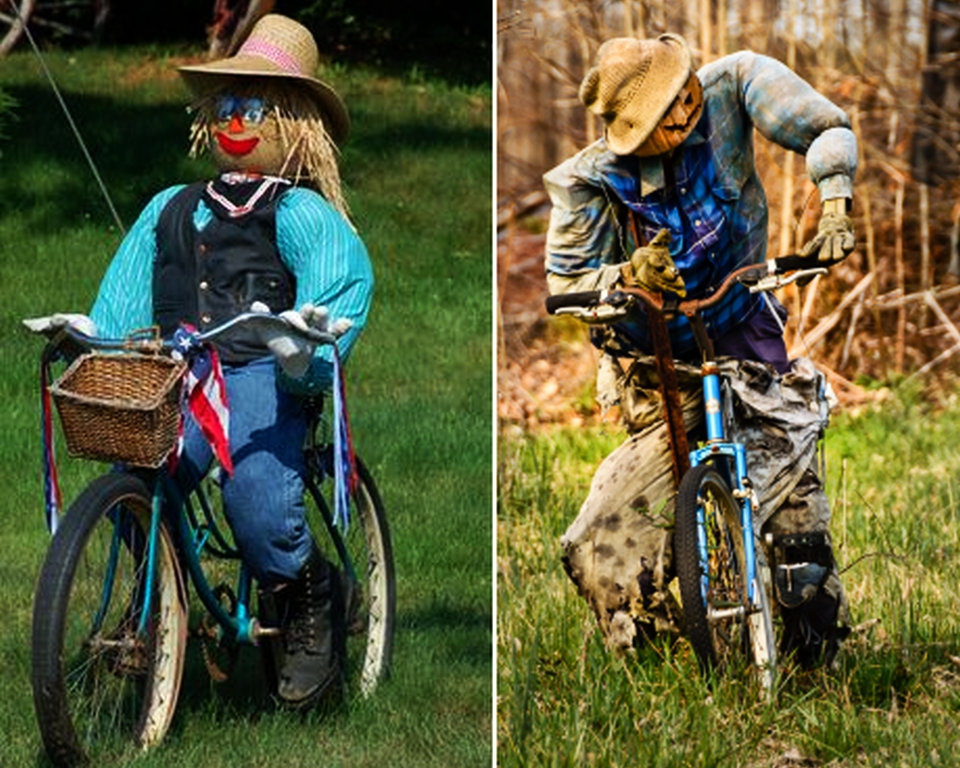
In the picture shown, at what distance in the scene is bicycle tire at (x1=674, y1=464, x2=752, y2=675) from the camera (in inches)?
187

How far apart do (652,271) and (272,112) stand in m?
1.26

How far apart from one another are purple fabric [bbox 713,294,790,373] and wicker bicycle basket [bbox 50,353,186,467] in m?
1.03

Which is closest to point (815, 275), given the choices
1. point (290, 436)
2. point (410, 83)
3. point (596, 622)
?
point (596, 622)

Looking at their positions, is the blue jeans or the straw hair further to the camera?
the straw hair

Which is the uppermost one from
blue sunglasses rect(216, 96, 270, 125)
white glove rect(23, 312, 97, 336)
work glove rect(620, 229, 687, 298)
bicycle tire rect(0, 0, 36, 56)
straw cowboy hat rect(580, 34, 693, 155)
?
bicycle tire rect(0, 0, 36, 56)

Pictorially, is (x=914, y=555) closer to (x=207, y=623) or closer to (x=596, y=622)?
(x=596, y=622)

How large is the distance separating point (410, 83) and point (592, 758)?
12.1 metres

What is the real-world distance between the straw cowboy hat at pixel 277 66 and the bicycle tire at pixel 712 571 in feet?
4.29

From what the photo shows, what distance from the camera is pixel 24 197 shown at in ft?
43.2

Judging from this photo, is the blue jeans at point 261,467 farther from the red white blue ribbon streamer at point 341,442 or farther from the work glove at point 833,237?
the work glove at point 833,237

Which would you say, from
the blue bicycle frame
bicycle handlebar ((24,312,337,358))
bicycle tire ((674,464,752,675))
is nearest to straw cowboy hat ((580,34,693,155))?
the blue bicycle frame

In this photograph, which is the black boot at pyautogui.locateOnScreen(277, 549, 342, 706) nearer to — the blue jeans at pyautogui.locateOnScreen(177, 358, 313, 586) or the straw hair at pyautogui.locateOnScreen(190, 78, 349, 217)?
the blue jeans at pyautogui.locateOnScreen(177, 358, 313, 586)

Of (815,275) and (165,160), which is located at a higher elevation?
(165,160)

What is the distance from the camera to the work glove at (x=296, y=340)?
516 centimetres
